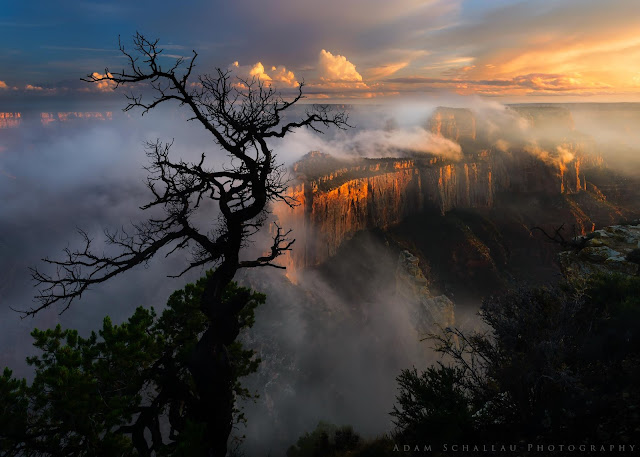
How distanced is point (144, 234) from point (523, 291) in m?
10.7

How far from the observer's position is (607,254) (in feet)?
65.7

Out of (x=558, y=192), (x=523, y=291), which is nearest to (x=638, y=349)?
(x=523, y=291)

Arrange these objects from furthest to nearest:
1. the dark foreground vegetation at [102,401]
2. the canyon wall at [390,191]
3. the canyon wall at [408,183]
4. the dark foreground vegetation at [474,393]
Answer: the canyon wall at [408,183] → the canyon wall at [390,191] → the dark foreground vegetation at [102,401] → the dark foreground vegetation at [474,393]

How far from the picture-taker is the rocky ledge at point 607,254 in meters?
18.4

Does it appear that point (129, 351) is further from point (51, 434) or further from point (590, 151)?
point (590, 151)

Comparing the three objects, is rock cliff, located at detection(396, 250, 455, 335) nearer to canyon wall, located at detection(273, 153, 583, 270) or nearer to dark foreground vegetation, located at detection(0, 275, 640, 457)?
canyon wall, located at detection(273, 153, 583, 270)

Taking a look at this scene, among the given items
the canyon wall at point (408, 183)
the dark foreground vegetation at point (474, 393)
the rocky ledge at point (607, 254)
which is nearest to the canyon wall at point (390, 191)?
the canyon wall at point (408, 183)

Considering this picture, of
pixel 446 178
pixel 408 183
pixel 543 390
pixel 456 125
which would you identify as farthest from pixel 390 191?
pixel 543 390

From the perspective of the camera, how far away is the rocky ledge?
18391 mm

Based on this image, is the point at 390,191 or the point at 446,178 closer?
the point at 390,191

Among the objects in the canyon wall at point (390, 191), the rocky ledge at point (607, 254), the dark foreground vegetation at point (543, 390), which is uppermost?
the dark foreground vegetation at point (543, 390)

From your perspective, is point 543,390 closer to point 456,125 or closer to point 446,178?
point 446,178

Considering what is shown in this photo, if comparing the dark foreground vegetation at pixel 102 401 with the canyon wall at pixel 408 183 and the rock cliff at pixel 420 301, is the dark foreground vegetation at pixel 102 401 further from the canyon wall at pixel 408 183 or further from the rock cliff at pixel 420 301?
the canyon wall at pixel 408 183

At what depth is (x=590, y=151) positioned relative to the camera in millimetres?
153500
